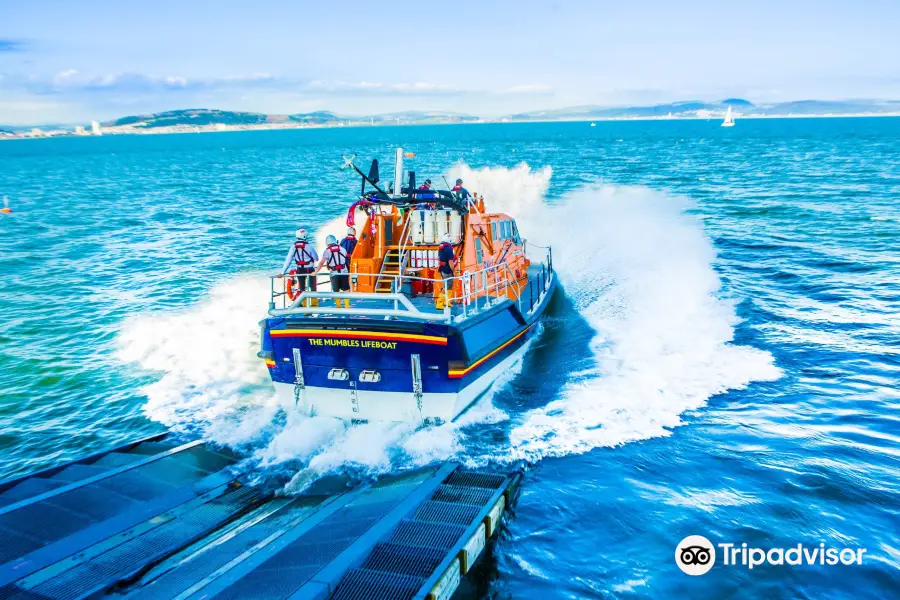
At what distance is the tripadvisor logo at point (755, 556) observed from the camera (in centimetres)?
732

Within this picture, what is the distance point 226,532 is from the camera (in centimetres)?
782

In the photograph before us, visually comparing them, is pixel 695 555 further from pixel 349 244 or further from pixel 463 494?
pixel 349 244

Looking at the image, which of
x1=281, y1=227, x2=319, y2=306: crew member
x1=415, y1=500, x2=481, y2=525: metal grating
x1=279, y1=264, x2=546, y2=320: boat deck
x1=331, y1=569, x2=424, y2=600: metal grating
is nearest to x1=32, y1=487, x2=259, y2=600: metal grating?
x1=331, y1=569, x2=424, y2=600: metal grating

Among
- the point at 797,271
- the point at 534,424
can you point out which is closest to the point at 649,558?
the point at 534,424

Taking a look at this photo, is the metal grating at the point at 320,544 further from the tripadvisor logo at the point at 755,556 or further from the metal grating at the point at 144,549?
the tripadvisor logo at the point at 755,556

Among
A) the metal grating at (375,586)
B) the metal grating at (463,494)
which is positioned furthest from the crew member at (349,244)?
the metal grating at (375,586)

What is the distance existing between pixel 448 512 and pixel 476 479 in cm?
109

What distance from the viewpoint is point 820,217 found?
97.3 feet

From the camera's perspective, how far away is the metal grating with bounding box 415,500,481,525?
757 cm

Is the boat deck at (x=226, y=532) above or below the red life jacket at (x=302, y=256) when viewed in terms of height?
below

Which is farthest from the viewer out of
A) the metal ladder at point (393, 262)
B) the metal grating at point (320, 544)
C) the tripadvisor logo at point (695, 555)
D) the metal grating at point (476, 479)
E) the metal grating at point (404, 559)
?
the metal ladder at point (393, 262)

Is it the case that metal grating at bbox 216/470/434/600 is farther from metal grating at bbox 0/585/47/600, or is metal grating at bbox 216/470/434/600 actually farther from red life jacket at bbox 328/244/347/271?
red life jacket at bbox 328/244/347/271

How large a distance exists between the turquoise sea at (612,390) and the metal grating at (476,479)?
0.52m

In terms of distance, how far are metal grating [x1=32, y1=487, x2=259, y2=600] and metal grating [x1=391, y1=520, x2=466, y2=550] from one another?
249cm
